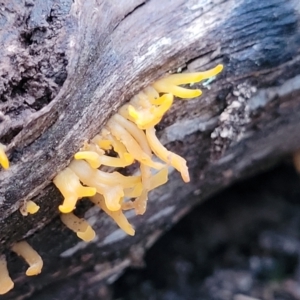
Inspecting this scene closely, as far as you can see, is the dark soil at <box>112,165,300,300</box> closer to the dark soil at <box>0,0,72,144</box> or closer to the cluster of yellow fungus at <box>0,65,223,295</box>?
the cluster of yellow fungus at <box>0,65,223,295</box>

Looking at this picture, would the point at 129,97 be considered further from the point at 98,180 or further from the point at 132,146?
the point at 98,180

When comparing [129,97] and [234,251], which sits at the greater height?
[129,97]

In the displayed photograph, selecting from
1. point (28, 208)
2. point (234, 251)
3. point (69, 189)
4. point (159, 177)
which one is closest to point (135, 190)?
point (159, 177)

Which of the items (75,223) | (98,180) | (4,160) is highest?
(4,160)

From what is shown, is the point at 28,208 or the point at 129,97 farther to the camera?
the point at 129,97

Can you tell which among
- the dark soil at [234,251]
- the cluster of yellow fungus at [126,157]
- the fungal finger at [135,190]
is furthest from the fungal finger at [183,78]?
the dark soil at [234,251]

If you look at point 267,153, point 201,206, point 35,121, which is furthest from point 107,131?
point 201,206

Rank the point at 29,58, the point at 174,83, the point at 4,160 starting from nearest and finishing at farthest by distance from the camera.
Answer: the point at 4,160 < the point at 29,58 < the point at 174,83
